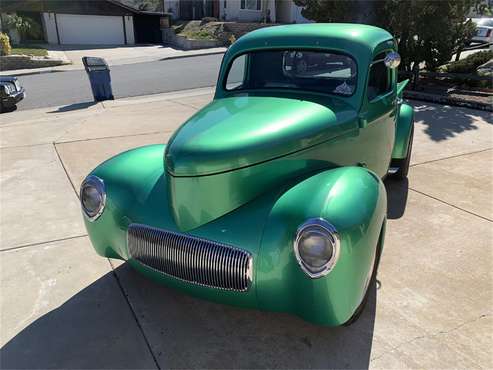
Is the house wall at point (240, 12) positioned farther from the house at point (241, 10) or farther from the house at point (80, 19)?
the house at point (80, 19)

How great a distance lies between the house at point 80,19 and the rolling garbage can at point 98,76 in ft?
72.2

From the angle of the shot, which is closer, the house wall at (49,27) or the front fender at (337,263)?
the front fender at (337,263)

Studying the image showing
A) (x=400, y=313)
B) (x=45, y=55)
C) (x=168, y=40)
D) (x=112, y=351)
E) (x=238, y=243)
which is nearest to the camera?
(x=238, y=243)

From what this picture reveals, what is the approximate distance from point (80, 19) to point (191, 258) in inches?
1304

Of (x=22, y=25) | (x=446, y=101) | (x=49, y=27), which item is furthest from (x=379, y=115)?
(x=49, y=27)

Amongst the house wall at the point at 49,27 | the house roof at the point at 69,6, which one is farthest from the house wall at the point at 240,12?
the house wall at the point at 49,27

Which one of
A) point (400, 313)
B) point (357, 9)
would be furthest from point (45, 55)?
point (400, 313)

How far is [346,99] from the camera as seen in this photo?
9.93 feet

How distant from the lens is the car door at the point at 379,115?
3.13 meters

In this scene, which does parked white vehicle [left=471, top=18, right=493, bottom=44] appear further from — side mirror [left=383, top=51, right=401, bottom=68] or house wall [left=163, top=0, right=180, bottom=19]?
house wall [left=163, top=0, right=180, bottom=19]

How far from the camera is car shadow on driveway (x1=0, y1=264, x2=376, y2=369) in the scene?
2.27 metres

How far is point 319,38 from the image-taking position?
3.16m

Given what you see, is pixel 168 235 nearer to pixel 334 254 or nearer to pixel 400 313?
pixel 334 254

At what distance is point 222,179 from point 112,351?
1.15m
